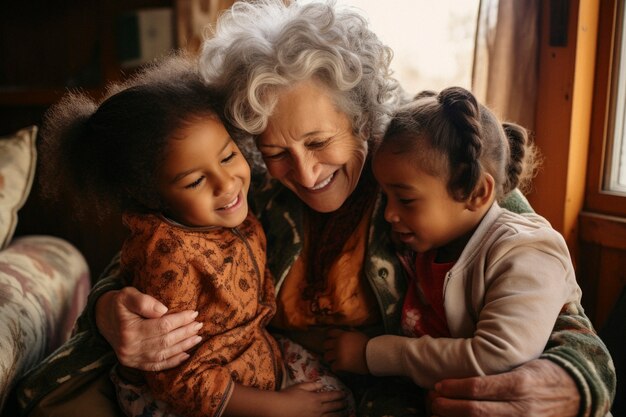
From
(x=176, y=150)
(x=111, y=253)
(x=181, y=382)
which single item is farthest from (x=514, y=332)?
(x=111, y=253)

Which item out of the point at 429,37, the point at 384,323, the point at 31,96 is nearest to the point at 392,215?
the point at 384,323

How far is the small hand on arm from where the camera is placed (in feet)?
4.12

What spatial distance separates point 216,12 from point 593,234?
75.2 inches

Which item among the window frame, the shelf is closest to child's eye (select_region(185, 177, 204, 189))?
the window frame

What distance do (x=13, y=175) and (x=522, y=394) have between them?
5.73 ft

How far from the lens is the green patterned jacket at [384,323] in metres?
1.11

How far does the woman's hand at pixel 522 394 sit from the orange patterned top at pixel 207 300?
1.62 ft

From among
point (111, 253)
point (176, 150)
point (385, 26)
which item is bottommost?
point (111, 253)

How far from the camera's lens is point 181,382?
120cm

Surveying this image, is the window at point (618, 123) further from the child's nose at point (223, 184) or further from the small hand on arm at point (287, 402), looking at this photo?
the child's nose at point (223, 184)

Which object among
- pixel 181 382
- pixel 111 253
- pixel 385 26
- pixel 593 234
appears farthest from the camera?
pixel 111 253

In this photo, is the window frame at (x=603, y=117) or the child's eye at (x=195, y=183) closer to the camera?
the child's eye at (x=195, y=183)

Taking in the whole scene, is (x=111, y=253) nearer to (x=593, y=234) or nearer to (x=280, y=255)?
(x=280, y=255)

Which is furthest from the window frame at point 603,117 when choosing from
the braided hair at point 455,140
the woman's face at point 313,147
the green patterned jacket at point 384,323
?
the woman's face at point 313,147
